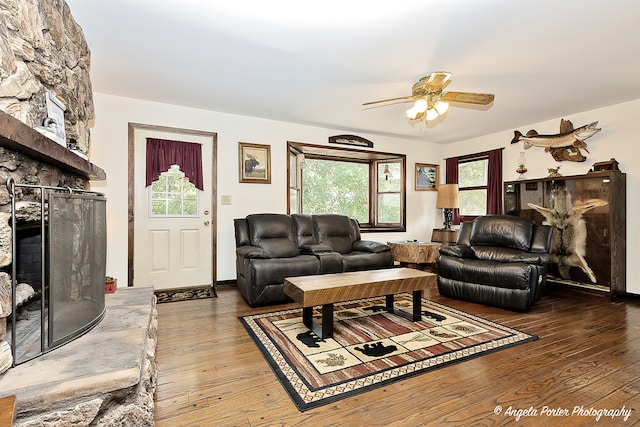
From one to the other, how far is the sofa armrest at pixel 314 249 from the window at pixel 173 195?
154 cm

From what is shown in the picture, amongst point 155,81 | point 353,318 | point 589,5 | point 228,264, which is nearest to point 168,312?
point 228,264

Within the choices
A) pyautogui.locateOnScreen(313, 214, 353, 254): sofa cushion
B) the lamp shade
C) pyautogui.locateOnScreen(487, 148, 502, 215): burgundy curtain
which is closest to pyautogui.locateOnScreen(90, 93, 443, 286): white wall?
the lamp shade

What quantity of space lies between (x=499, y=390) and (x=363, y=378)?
77 cm

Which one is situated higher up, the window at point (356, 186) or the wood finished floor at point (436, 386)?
the window at point (356, 186)

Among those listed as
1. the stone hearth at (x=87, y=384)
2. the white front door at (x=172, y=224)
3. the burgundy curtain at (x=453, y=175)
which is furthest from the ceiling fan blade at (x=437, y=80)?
the burgundy curtain at (x=453, y=175)

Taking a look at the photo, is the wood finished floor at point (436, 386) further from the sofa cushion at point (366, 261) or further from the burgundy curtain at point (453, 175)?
the burgundy curtain at point (453, 175)

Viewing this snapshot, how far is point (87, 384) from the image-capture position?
3.84 feet

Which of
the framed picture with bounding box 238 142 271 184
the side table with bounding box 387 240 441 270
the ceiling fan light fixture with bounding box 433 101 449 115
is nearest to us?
the ceiling fan light fixture with bounding box 433 101 449 115

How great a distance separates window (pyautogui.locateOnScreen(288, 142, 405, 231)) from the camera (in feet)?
17.3

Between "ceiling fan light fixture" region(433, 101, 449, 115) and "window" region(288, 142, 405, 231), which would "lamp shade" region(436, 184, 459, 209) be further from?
"ceiling fan light fixture" region(433, 101, 449, 115)

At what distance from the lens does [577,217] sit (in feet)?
12.7

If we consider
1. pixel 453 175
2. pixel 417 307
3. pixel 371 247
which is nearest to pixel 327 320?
pixel 417 307

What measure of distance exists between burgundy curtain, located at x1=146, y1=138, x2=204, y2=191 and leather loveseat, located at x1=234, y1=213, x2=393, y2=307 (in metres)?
0.88

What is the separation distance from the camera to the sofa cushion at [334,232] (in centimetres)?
432
